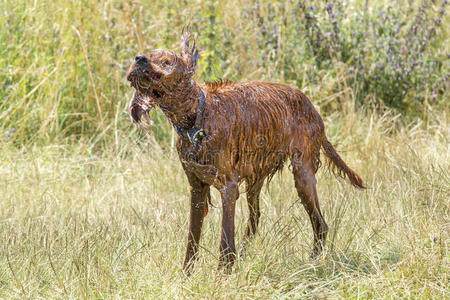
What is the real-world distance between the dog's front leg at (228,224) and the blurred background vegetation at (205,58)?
329 centimetres

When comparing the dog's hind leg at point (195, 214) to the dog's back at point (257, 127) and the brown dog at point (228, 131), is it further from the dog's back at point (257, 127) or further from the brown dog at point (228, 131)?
the dog's back at point (257, 127)

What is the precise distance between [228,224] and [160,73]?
885 mm

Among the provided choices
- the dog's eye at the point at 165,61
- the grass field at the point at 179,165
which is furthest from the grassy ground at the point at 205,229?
the dog's eye at the point at 165,61

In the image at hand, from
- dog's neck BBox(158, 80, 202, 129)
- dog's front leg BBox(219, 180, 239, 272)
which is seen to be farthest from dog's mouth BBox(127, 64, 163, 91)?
dog's front leg BBox(219, 180, 239, 272)

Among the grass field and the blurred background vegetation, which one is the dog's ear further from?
the blurred background vegetation

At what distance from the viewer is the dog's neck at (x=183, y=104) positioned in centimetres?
316

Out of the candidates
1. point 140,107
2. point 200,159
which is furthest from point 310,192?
point 140,107

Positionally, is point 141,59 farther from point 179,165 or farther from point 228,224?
point 179,165

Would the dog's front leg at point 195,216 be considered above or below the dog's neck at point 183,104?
below

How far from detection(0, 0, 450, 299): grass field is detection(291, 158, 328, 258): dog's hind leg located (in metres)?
0.11

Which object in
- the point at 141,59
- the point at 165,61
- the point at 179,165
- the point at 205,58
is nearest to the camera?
the point at 141,59

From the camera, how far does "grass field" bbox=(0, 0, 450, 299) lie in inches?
141

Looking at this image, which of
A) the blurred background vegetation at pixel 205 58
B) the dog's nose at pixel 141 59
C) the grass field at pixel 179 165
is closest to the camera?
the dog's nose at pixel 141 59

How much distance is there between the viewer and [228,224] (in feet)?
11.2
